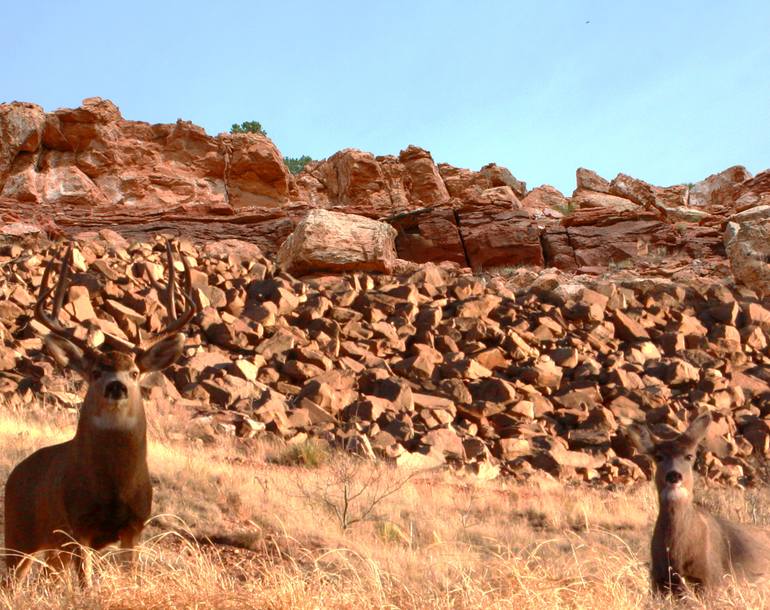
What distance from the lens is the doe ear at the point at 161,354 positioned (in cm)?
640

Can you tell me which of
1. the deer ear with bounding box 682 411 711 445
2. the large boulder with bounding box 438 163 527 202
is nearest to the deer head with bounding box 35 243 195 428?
the deer ear with bounding box 682 411 711 445

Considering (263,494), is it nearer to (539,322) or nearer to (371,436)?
(371,436)

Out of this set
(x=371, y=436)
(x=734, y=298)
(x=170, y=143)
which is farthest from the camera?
(x=170, y=143)

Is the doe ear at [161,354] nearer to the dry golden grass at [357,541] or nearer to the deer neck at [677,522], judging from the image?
the dry golden grass at [357,541]

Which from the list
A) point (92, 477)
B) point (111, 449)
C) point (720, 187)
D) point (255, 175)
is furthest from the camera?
point (720, 187)

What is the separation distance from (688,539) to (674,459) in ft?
2.38

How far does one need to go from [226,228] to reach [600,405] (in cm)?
1405

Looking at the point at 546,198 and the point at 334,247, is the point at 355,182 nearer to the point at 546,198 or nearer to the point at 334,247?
the point at 546,198

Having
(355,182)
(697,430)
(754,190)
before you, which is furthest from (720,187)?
(697,430)

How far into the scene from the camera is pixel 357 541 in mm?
9133

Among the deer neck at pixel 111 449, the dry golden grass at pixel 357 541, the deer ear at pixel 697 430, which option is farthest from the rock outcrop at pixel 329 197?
the deer neck at pixel 111 449

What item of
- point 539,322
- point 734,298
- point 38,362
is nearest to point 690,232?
point 734,298

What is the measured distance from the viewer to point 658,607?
5.96m

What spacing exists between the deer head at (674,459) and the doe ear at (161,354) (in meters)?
3.96
